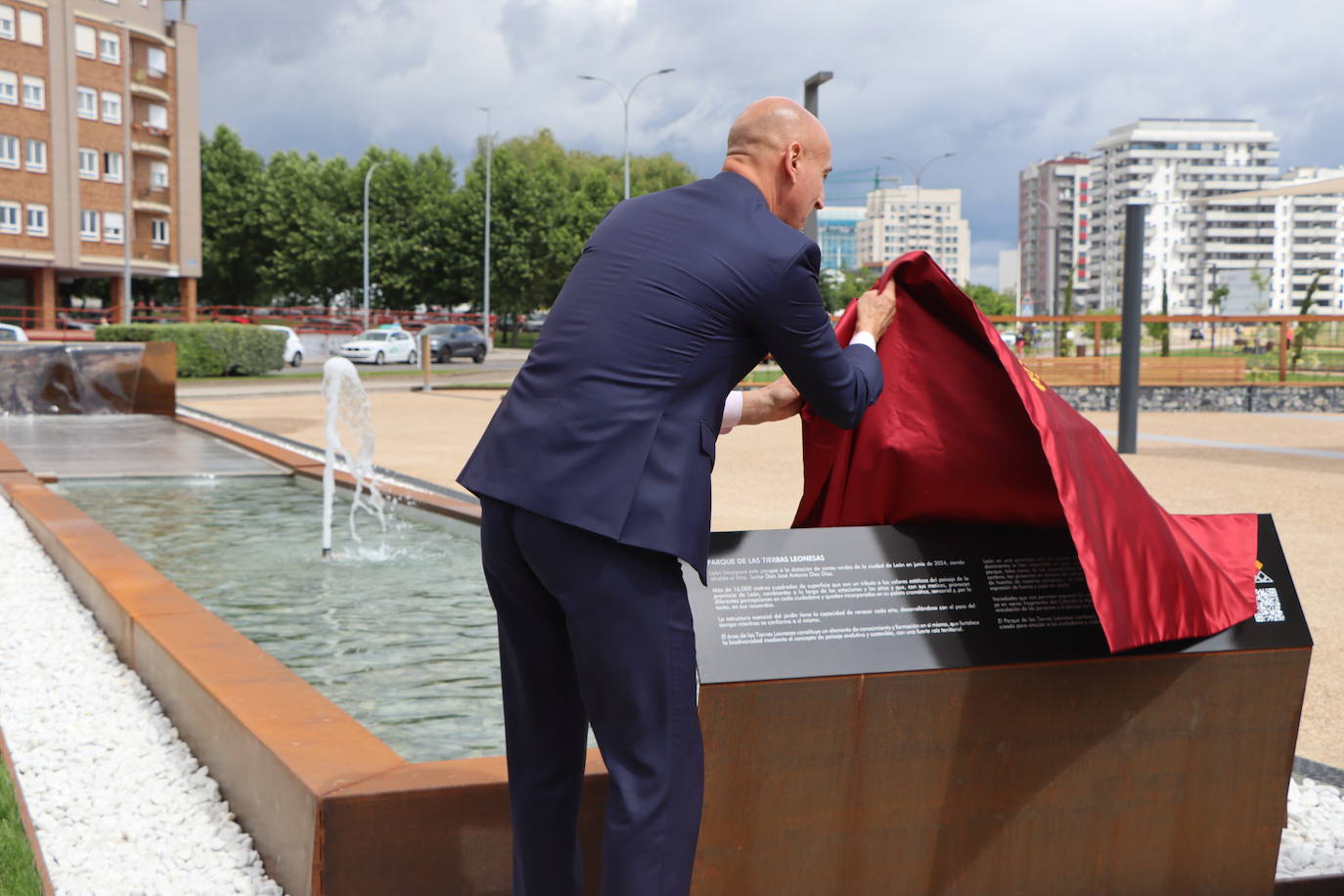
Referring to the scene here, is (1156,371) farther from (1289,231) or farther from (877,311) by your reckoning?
(1289,231)

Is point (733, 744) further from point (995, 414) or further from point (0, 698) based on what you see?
point (0, 698)

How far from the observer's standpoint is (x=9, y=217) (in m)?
55.1

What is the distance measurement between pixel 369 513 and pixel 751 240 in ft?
24.6

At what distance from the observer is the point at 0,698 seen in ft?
15.7

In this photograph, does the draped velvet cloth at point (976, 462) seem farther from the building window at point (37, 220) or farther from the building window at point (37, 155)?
the building window at point (37, 155)

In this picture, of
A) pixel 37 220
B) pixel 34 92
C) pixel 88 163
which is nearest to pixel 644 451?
pixel 37 220

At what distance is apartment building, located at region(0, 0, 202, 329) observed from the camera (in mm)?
55188

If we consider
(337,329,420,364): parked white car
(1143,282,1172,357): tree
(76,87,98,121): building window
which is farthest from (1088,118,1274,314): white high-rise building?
(1143,282,1172,357): tree

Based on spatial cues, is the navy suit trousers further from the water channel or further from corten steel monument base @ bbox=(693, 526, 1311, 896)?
the water channel

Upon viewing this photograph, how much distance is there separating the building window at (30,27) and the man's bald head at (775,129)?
60.9 m

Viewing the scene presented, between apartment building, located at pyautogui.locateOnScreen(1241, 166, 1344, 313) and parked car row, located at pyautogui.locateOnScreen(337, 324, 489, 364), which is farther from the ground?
apartment building, located at pyautogui.locateOnScreen(1241, 166, 1344, 313)

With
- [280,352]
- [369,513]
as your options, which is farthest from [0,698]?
[280,352]

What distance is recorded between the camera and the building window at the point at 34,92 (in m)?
55.6

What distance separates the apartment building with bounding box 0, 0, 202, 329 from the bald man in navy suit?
51.4 m
